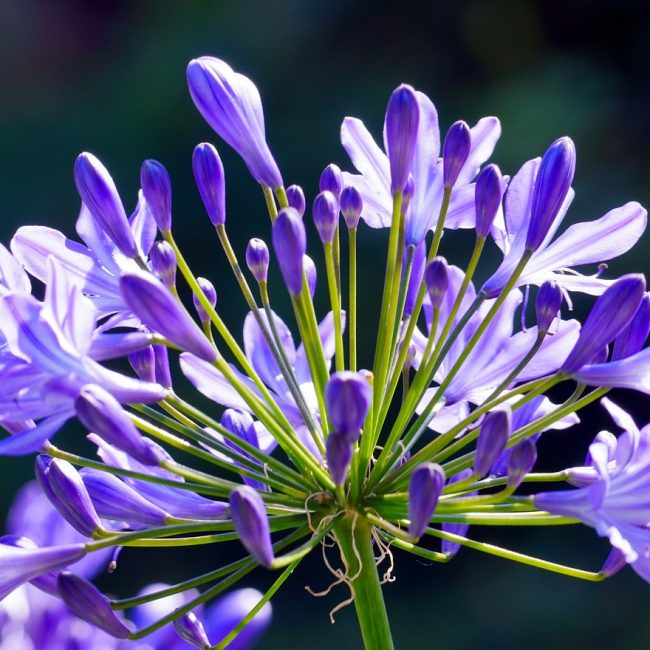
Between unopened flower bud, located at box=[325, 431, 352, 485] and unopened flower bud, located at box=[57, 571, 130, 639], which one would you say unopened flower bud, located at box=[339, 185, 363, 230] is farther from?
unopened flower bud, located at box=[57, 571, 130, 639]

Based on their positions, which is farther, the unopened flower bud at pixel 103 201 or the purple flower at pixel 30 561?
the unopened flower bud at pixel 103 201

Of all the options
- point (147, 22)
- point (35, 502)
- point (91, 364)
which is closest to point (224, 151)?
point (147, 22)

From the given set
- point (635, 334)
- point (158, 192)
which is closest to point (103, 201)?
point (158, 192)

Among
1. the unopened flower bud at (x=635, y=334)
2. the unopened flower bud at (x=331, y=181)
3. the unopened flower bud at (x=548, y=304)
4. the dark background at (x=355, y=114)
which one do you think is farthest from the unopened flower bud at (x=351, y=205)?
the dark background at (x=355, y=114)

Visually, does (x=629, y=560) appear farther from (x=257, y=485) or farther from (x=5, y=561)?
(x=5, y=561)

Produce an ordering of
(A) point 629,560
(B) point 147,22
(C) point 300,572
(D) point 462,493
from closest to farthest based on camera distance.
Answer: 1. (A) point 629,560
2. (D) point 462,493
3. (C) point 300,572
4. (B) point 147,22

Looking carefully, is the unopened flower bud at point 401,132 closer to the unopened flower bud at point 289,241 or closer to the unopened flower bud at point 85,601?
the unopened flower bud at point 289,241

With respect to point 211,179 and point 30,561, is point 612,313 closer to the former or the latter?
point 211,179

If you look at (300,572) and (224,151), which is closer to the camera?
(224,151)
